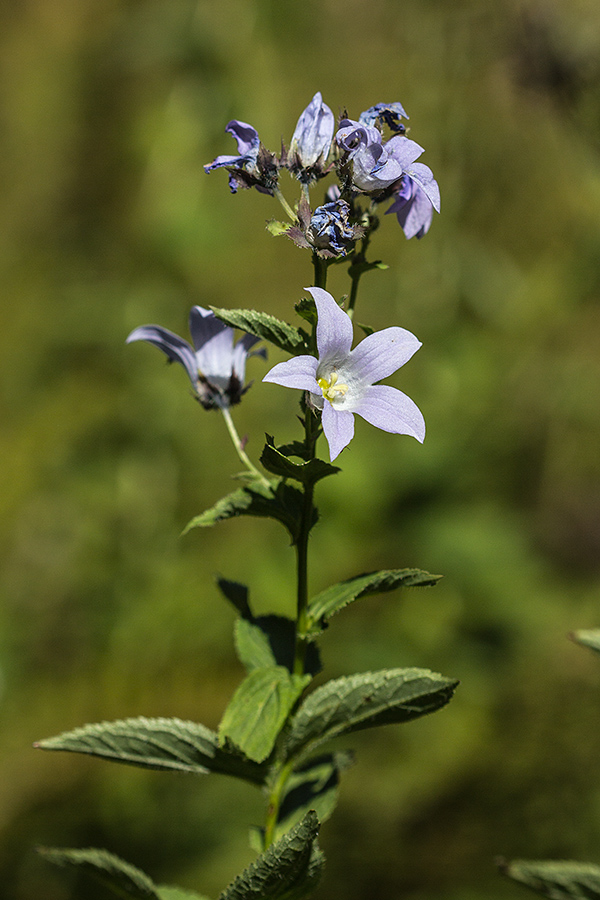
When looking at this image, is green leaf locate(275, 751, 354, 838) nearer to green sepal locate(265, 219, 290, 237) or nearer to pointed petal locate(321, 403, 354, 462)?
pointed petal locate(321, 403, 354, 462)

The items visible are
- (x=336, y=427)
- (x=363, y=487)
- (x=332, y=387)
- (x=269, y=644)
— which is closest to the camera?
(x=336, y=427)

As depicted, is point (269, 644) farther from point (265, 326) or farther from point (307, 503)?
point (265, 326)

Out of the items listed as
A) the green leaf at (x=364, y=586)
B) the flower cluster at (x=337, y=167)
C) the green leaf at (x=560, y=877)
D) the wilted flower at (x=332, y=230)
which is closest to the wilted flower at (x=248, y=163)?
the flower cluster at (x=337, y=167)

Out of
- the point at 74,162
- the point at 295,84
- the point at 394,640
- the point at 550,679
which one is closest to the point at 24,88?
the point at 74,162

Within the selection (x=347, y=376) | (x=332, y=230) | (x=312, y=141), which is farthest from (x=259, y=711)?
(x=312, y=141)

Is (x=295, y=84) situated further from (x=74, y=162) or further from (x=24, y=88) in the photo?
(x=24, y=88)

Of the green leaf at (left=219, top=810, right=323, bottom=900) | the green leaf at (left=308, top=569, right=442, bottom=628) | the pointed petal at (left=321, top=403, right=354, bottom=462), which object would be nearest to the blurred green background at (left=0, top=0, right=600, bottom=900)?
the green leaf at (left=219, top=810, right=323, bottom=900)

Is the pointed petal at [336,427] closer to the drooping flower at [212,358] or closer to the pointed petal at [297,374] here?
the pointed petal at [297,374]
